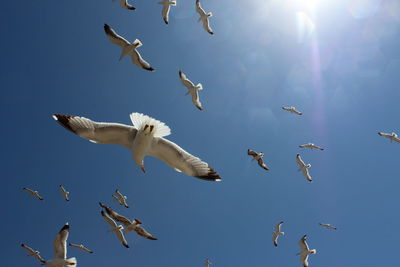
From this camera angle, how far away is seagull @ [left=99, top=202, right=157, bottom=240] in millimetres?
13610

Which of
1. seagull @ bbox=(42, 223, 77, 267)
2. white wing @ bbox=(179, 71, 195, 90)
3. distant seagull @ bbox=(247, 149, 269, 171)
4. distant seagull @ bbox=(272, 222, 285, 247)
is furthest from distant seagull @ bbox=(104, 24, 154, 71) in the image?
distant seagull @ bbox=(272, 222, 285, 247)

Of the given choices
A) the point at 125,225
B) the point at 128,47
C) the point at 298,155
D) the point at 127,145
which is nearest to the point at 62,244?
the point at 125,225

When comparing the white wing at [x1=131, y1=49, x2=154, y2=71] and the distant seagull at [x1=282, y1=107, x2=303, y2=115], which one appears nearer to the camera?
the white wing at [x1=131, y1=49, x2=154, y2=71]

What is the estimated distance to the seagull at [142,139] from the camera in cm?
1096

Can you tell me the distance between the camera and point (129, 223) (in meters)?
14.7

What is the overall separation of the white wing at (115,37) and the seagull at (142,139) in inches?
98.5

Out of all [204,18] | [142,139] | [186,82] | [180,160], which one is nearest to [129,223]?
[180,160]

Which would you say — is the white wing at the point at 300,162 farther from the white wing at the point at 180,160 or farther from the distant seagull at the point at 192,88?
the white wing at the point at 180,160

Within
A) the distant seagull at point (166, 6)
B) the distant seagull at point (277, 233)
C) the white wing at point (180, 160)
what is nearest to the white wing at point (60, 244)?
the white wing at point (180, 160)

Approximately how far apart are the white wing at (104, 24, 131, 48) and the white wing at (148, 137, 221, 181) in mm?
3028

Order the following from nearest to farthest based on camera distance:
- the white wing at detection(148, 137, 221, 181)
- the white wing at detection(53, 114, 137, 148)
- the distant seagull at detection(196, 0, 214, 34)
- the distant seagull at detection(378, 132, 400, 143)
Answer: the white wing at detection(53, 114, 137, 148) < the white wing at detection(148, 137, 221, 181) < the distant seagull at detection(196, 0, 214, 34) < the distant seagull at detection(378, 132, 400, 143)

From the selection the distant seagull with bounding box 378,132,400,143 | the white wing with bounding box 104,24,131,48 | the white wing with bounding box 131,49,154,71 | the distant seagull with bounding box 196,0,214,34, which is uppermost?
the distant seagull with bounding box 378,132,400,143

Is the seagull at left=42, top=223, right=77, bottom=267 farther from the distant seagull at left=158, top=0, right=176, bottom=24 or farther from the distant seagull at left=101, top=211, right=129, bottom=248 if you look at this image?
the distant seagull at left=158, top=0, right=176, bottom=24

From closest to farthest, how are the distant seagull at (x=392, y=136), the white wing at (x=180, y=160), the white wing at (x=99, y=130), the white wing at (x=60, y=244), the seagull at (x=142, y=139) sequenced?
1. the white wing at (x=99, y=130)
2. the seagull at (x=142, y=139)
3. the white wing at (x=180, y=160)
4. the white wing at (x=60, y=244)
5. the distant seagull at (x=392, y=136)
